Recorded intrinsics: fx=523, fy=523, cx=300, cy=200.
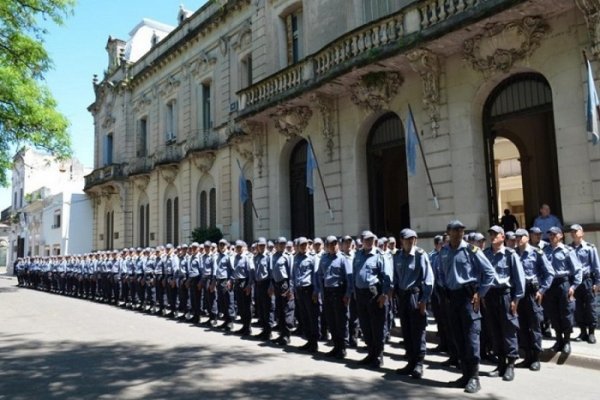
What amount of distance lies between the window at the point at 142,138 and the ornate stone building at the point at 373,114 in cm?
402

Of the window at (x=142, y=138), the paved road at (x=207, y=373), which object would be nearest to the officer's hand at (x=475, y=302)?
the paved road at (x=207, y=373)

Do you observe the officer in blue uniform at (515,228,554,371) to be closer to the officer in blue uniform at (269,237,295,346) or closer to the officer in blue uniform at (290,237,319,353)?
the officer in blue uniform at (290,237,319,353)

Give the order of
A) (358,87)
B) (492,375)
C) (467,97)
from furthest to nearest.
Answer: (358,87) → (467,97) → (492,375)

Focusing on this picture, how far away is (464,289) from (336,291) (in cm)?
263

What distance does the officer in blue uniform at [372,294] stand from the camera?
7941mm

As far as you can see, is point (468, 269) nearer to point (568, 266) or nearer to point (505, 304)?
point (505, 304)

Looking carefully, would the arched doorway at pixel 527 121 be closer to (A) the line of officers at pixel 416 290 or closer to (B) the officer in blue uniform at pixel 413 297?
(A) the line of officers at pixel 416 290

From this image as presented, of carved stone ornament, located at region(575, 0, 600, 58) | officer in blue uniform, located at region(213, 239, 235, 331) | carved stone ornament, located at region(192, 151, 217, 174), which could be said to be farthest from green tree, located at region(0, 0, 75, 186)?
carved stone ornament, located at region(575, 0, 600, 58)

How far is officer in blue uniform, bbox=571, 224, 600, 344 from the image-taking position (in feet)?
28.9

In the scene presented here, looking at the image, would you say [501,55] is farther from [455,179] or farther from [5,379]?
[5,379]

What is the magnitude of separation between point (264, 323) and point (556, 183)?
7625 mm

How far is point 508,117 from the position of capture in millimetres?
12695

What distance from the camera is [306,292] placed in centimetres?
960

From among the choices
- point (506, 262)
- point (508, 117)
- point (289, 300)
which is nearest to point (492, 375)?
point (506, 262)
